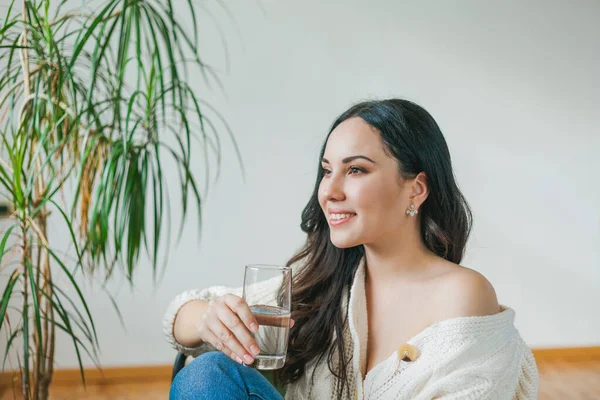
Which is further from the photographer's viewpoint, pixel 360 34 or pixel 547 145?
pixel 547 145

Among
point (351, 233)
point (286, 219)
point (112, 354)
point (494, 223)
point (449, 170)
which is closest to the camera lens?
point (351, 233)

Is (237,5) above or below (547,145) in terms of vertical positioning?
above

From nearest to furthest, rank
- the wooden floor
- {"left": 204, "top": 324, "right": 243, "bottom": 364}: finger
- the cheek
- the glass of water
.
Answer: the glass of water → {"left": 204, "top": 324, "right": 243, "bottom": 364}: finger → the cheek → the wooden floor

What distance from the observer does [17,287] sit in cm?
361

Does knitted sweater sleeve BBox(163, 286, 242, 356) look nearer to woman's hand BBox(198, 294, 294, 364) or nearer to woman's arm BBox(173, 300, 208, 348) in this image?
woman's arm BBox(173, 300, 208, 348)

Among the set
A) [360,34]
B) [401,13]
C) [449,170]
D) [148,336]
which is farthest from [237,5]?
[449,170]

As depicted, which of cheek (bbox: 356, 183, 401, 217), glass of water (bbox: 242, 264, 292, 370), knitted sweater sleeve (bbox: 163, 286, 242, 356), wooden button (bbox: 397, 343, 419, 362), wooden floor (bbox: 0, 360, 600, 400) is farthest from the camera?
wooden floor (bbox: 0, 360, 600, 400)

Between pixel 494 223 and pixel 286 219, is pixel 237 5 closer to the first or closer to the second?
pixel 286 219

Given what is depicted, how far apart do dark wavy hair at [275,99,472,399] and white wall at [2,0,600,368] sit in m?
2.18

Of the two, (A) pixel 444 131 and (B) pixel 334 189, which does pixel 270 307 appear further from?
(A) pixel 444 131

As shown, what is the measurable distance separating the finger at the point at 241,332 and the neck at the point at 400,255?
0.50m

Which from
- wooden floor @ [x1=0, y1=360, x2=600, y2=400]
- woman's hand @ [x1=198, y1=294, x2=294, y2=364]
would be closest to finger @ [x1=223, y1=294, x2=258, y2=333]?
woman's hand @ [x1=198, y1=294, x2=294, y2=364]

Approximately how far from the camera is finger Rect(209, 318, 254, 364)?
1.27m

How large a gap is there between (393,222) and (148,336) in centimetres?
259
